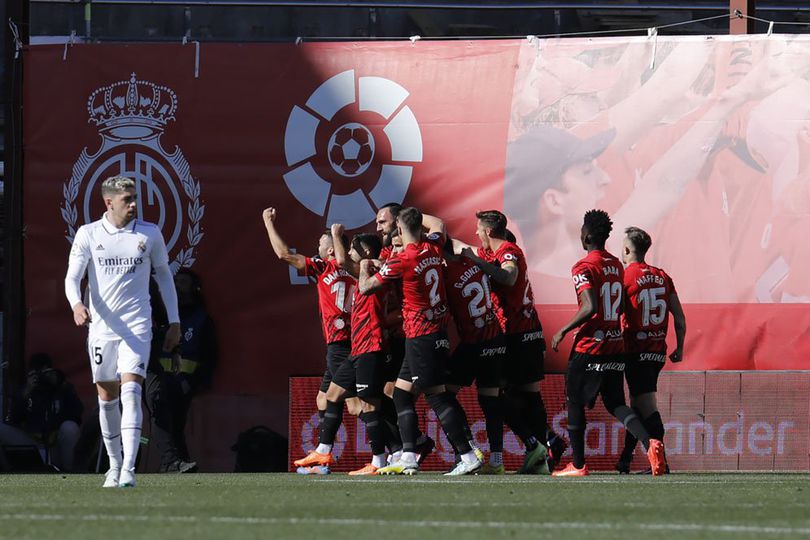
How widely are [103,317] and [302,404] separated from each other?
4.32 metres

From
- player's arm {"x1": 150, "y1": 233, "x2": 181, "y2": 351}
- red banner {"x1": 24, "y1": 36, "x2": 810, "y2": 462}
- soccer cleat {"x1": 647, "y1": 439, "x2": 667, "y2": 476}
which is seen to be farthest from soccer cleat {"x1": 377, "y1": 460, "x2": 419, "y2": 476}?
player's arm {"x1": 150, "y1": 233, "x2": 181, "y2": 351}

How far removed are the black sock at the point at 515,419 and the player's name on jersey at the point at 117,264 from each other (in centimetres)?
402

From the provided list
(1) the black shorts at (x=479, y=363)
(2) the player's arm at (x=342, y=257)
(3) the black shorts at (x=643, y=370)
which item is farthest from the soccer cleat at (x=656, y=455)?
(2) the player's arm at (x=342, y=257)

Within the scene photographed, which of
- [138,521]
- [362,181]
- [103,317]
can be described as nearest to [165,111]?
[362,181]

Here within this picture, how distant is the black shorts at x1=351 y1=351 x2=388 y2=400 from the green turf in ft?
5.47

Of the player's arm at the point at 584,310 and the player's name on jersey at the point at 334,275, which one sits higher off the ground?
the player's name on jersey at the point at 334,275

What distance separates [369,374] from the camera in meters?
11.8

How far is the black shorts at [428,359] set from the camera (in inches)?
436

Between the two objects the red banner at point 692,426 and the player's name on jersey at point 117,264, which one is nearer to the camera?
the player's name on jersey at point 117,264

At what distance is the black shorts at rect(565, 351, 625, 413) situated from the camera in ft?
37.0

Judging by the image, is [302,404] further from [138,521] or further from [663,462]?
[138,521]

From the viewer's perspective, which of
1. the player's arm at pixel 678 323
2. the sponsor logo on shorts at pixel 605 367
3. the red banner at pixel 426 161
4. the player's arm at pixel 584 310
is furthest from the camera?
the red banner at pixel 426 161

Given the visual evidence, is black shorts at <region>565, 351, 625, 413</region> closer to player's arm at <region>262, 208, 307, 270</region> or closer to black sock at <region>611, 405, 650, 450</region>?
black sock at <region>611, 405, 650, 450</region>

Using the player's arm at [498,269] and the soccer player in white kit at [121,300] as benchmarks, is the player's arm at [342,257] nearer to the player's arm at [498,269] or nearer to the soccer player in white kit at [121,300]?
the player's arm at [498,269]
